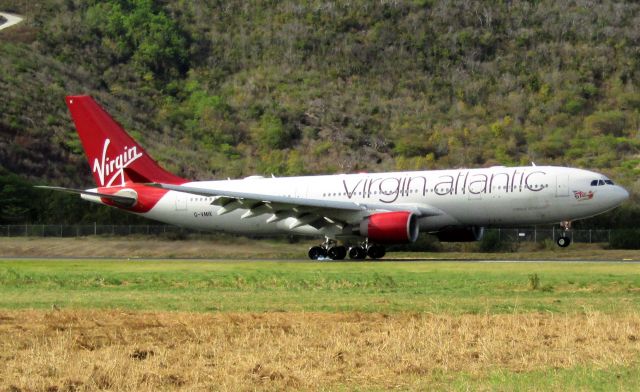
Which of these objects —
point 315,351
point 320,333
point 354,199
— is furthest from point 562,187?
point 315,351

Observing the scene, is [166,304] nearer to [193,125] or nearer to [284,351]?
[284,351]

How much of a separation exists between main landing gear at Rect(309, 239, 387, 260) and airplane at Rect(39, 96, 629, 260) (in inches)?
Answer: 1.7

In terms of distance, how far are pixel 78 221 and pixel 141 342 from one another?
49861 millimetres

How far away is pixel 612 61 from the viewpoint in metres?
120

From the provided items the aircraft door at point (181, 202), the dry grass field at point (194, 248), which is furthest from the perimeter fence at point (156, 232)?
the aircraft door at point (181, 202)

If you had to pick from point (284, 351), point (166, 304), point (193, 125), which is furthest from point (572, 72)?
point (284, 351)

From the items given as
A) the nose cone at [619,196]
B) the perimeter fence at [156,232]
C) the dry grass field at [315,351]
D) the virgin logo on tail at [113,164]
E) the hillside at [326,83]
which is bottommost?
the dry grass field at [315,351]

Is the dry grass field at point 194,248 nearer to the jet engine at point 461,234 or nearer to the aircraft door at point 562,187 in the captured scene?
the jet engine at point 461,234

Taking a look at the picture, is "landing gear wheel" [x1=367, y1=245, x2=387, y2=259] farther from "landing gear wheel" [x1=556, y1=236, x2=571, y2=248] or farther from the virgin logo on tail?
the virgin logo on tail

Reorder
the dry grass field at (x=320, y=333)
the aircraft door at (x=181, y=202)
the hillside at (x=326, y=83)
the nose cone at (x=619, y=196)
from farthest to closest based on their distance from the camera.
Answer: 1. the hillside at (x=326, y=83)
2. the aircraft door at (x=181, y=202)
3. the nose cone at (x=619, y=196)
4. the dry grass field at (x=320, y=333)

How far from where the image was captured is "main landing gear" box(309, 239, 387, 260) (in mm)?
51531

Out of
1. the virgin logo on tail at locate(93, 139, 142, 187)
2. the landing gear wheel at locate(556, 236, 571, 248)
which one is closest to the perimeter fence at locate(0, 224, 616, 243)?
the virgin logo on tail at locate(93, 139, 142, 187)

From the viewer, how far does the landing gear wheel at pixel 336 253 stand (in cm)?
5149

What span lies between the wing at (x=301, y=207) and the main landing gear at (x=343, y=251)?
3.25 feet
